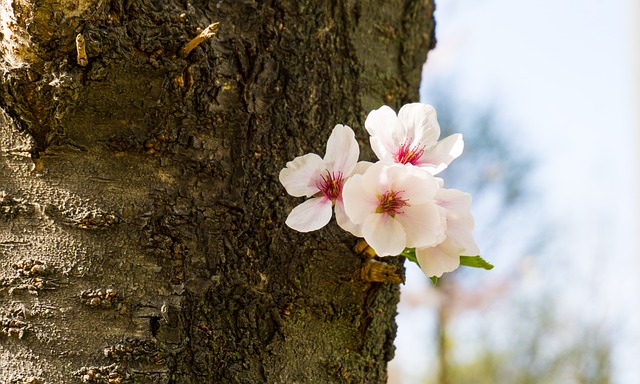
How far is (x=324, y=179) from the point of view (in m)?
0.63

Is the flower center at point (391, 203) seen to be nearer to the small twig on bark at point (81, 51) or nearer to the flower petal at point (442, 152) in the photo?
the flower petal at point (442, 152)

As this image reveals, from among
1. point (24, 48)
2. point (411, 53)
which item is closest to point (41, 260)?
point (24, 48)

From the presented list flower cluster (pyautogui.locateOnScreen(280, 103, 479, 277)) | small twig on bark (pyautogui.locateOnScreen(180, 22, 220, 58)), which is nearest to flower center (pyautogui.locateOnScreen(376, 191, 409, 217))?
flower cluster (pyautogui.locateOnScreen(280, 103, 479, 277))

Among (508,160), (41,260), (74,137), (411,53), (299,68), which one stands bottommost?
(41,260)

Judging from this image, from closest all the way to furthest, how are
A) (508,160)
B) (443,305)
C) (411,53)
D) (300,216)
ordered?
(300,216), (411,53), (508,160), (443,305)

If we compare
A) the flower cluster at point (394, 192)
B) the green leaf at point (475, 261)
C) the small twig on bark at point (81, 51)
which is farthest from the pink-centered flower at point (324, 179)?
the small twig on bark at point (81, 51)

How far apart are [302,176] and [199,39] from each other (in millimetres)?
188

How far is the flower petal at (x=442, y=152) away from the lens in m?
0.63

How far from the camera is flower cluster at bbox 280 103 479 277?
581 millimetres

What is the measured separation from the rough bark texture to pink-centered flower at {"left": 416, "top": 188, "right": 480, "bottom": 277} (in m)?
0.13

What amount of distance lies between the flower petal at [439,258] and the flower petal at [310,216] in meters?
0.10

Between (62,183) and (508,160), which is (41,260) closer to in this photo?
(62,183)

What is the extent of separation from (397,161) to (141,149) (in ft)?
0.91

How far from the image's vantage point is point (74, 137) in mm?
682
